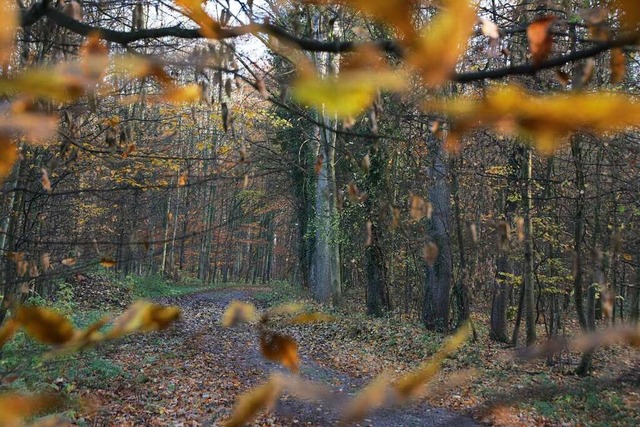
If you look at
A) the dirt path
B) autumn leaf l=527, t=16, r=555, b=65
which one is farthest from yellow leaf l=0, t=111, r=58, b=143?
the dirt path

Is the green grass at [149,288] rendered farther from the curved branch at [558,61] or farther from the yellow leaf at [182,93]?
the curved branch at [558,61]

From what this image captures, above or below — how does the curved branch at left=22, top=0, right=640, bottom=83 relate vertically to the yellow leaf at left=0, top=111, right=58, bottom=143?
above

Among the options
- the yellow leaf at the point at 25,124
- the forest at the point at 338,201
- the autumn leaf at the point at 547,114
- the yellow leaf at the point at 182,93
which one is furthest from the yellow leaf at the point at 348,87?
the yellow leaf at the point at 182,93

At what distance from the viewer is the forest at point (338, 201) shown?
2.82 feet

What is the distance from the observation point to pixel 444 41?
0.72 metres

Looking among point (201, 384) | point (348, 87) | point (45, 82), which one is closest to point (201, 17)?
point (45, 82)

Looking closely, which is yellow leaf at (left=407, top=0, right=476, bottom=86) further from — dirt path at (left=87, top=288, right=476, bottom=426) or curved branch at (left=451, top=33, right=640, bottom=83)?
dirt path at (left=87, top=288, right=476, bottom=426)

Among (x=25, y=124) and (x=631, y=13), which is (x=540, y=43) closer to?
(x=631, y=13)

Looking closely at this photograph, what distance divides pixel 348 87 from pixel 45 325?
643 mm

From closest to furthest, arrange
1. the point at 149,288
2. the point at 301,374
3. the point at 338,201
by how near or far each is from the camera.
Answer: the point at 338,201 < the point at 301,374 < the point at 149,288

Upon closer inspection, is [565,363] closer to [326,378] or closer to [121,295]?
[326,378]

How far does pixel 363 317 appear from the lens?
1439 centimetres

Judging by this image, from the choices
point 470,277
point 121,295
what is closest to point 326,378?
point 470,277

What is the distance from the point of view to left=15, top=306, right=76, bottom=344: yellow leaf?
2.76 ft
